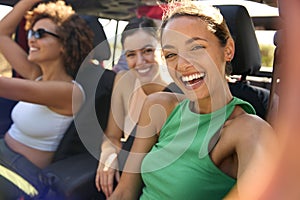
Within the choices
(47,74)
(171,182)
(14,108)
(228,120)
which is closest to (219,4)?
(228,120)

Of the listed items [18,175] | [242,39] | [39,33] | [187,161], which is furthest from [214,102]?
[39,33]

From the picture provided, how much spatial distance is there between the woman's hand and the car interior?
0.15ft

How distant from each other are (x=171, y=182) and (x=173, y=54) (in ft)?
1.23

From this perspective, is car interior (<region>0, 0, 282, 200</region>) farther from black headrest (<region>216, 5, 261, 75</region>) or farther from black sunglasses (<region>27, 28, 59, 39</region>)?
black sunglasses (<region>27, 28, 59, 39</region>)

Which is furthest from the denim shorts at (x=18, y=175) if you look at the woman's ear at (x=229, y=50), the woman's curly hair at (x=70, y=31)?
the woman's ear at (x=229, y=50)

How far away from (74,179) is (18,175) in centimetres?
32

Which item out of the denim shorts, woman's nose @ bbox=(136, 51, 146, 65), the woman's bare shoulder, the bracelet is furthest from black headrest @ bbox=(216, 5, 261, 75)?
the denim shorts

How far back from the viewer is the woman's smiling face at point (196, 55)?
4.61 feet

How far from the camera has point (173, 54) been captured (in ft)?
4.76

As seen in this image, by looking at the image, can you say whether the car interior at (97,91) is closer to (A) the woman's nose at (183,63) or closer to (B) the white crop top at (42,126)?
(B) the white crop top at (42,126)

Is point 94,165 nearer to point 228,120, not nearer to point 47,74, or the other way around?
point 47,74

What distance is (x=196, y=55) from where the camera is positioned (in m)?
1.40

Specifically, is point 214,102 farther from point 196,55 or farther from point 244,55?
point 244,55

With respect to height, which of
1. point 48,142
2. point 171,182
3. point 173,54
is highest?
point 173,54
